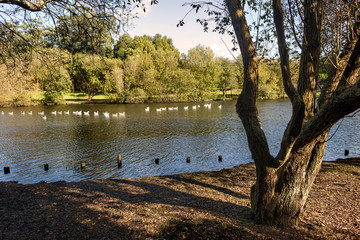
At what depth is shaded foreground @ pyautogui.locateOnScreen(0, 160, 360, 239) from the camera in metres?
4.67

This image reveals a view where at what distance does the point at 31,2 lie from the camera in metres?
5.05

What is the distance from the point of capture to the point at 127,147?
17891 millimetres

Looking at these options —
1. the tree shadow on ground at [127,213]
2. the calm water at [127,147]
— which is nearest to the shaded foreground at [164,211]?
the tree shadow on ground at [127,213]

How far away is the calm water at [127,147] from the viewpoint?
42.8 ft

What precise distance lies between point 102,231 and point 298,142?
4.62 metres

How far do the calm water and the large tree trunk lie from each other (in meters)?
7.86

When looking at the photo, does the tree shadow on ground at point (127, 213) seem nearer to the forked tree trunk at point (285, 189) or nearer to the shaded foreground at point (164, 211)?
the shaded foreground at point (164, 211)

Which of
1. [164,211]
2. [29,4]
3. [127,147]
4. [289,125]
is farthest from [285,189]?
[127,147]

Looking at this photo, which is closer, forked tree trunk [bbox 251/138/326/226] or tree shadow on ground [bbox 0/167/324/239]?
tree shadow on ground [bbox 0/167/324/239]

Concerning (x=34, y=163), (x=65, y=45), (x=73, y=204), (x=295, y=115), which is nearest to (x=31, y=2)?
(x=65, y=45)

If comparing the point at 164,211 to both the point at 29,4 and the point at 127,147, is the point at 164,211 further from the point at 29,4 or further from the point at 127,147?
the point at 127,147

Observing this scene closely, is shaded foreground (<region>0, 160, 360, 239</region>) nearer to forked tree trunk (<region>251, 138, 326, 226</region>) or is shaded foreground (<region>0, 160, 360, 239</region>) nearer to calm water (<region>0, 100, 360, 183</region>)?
forked tree trunk (<region>251, 138, 326, 226</region>)

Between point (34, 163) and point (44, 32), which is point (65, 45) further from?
point (34, 163)

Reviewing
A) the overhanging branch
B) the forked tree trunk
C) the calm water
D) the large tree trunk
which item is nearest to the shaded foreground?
the forked tree trunk
